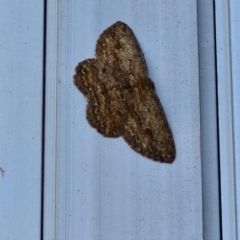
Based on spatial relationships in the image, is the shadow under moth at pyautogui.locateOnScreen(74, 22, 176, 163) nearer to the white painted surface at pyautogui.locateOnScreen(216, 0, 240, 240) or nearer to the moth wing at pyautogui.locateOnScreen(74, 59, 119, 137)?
the moth wing at pyautogui.locateOnScreen(74, 59, 119, 137)

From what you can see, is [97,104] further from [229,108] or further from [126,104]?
[229,108]

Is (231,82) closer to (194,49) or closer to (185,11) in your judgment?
(194,49)

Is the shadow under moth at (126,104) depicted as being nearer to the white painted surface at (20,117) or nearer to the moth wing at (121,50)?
the moth wing at (121,50)

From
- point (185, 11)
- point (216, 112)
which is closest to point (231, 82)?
point (216, 112)

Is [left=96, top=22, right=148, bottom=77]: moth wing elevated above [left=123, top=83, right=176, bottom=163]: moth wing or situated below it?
above

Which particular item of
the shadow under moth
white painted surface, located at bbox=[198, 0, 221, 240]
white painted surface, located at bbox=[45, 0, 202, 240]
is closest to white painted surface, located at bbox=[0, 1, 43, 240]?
white painted surface, located at bbox=[45, 0, 202, 240]

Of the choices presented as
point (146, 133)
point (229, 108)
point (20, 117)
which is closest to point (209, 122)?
point (229, 108)
